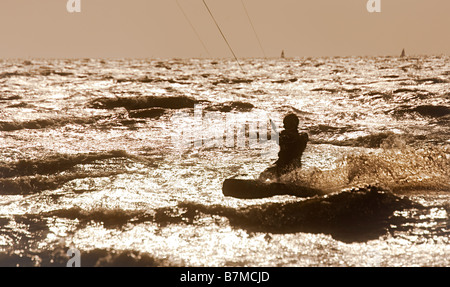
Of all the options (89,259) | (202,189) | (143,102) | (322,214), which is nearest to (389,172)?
(322,214)

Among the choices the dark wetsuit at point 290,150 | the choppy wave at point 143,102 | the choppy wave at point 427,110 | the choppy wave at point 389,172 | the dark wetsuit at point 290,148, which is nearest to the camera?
the choppy wave at point 389,172

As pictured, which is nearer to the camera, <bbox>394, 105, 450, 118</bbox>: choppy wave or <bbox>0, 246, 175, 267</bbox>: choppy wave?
<bbox>0, 246, 175, 267</bbox>: choppy wave

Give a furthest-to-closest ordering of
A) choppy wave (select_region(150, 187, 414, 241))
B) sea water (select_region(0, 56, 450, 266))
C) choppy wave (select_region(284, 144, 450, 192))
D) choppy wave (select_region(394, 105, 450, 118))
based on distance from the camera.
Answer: choppy wave (select_region(394, 105, 450, 118)) → choppy wave (select_region(284, 144, 450, 192)) → choppy wave (select_region(150, 187, 414, 241)) → sea water (select_region(0, 56, 450, 266))

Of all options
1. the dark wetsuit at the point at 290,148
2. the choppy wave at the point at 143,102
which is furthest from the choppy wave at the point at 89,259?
the choppy wave at the point at 143,102

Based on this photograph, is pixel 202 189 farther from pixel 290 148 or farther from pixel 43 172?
pixel 43 172

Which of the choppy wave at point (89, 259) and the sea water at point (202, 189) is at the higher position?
the sea water at point (202, 189)

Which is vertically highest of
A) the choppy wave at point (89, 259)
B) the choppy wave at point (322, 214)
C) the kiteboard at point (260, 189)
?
the kiteboard at point (260, 189)

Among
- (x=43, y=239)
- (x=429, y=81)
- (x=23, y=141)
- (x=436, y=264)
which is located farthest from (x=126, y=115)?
(x=429, y=81)

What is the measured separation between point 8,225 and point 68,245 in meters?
0.89

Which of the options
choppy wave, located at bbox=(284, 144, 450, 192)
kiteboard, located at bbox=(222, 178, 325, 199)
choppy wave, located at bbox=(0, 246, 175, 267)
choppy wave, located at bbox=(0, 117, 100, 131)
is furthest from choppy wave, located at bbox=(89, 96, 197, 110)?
choppy wave, located at bbox=(0, 246, 175, 267)

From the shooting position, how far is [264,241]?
3924mm

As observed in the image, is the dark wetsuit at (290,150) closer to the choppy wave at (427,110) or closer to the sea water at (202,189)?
the sea water at (202,189)

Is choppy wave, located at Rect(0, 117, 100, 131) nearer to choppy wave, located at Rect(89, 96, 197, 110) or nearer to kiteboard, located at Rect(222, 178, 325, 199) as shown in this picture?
choppy wave, located at Rect(89, 96, 197, 110)

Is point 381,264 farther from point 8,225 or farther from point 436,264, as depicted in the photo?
point 8,225
